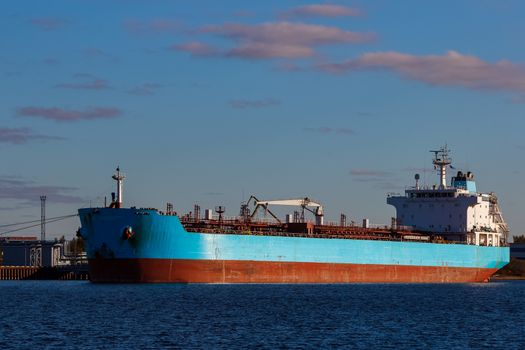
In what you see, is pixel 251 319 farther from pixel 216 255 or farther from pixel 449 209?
pixel 449 209

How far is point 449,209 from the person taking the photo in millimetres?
82875

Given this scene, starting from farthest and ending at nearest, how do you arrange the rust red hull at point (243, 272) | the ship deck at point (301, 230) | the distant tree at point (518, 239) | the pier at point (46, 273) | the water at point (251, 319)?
the distant tree at point (518, 239)
the pier at point (46, 273)
the ship deck at point (301, 230)
the rust red hull at point (243, 272)
the water at point (251, 319)

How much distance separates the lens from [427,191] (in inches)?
3273

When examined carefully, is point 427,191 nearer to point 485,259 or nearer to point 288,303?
point 485,259

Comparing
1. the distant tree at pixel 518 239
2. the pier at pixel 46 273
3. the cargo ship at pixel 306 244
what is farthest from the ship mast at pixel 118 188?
the distant tree at pixel 518 239

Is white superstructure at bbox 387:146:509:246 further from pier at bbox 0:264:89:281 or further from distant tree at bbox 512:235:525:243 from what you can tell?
distant tree at bbox 512:235:525:243

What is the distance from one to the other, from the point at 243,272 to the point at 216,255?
2.54m

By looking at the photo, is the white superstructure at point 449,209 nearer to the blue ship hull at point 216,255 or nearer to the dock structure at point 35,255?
the blue ship hull at point 216,255

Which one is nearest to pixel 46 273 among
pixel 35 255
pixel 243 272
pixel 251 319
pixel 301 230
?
pixel 35 255

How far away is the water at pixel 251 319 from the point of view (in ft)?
119

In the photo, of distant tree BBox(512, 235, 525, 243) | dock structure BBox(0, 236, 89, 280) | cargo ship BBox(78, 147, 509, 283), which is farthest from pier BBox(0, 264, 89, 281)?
distant tree BBox(512, 235, 525, 243)

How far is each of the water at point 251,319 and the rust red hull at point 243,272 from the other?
3.12 feet

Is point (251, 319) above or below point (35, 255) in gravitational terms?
below

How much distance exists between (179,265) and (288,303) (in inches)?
476
